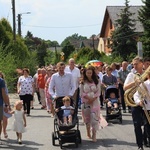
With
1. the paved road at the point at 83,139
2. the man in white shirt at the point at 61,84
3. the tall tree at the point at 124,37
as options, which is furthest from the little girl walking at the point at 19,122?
the tall tree at the point at 124,37

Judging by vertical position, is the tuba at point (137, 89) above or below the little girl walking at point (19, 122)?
above

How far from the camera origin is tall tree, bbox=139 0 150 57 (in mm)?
43562

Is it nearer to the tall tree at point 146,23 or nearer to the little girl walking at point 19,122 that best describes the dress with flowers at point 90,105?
the little girl walking at point 19,122

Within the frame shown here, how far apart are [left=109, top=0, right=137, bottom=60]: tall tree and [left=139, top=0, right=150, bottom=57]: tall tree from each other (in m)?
10.2

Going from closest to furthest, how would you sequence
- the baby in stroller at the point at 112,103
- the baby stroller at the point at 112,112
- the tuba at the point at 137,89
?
1. the tuba at the point at 137,89
2. the baby stroller at the point at 112,112
3. the baby in stroller at the point at 112,103

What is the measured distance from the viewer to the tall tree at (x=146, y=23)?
1715 inches

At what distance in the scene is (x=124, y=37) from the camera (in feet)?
186

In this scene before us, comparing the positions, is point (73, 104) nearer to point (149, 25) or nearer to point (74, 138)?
point (74, 138)

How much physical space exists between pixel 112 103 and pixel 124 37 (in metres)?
43.3

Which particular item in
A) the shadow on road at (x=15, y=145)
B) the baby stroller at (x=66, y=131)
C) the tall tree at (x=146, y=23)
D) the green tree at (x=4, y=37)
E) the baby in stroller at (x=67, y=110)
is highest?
the tall tree at (x=146, y=23)

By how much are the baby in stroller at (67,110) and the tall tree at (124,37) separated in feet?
154

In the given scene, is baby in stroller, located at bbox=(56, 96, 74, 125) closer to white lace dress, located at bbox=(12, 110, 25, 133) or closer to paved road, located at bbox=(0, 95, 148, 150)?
paved road, located at bbox=(0, 95, 148, 150)

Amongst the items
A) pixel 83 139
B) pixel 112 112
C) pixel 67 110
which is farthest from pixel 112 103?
pixel 67 110

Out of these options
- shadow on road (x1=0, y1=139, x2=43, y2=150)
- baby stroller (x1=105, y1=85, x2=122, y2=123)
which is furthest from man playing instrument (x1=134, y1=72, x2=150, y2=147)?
baby stroller (x1=105, y1=85, x2=122, y2=123)
